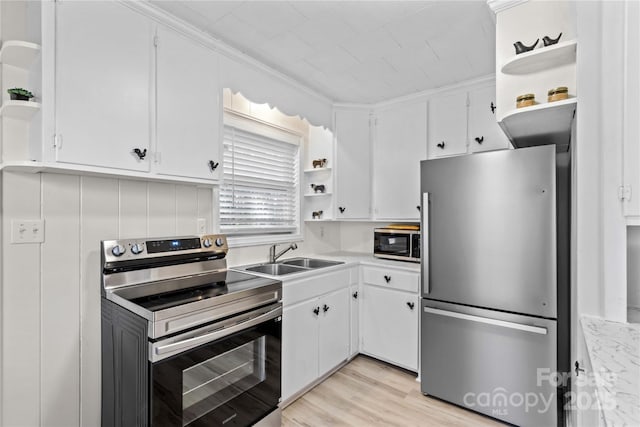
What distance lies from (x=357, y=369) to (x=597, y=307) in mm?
1873

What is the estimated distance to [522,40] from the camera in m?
1.60

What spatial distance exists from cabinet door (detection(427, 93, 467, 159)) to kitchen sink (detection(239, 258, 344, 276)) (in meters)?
1.34

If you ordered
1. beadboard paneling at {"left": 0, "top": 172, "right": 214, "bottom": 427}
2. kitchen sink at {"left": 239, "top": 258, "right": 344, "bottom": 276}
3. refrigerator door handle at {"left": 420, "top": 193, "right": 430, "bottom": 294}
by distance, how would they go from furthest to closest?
kitchen sink at {"left": 239, "top": 258, "right": 344, "bottom": 276}, refrigerator door handle at {"left": 420, "top": 193, "right": 430, "bottom": 294}, beadboard paneling at {"left": 0, "top": 172, "right": 214, "bottom": 427}

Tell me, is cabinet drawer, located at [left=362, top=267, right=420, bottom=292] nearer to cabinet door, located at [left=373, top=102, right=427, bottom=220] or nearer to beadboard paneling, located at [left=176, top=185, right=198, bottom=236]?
cabinet door, located at [left=373, top=102, right=427, bottom=220]

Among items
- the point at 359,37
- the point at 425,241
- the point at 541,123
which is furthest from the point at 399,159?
the point at 541,123

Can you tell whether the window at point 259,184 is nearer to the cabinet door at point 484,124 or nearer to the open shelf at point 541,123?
the cabinet door at point 484,124

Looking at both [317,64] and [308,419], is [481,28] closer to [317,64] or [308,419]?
[317,64]

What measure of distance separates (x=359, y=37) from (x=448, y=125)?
118 cm

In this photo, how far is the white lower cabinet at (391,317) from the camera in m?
2.54

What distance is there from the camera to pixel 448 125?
2.74 m

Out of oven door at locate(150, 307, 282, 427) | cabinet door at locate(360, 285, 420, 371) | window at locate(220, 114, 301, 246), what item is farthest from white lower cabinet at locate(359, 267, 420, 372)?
oven door at locate(150, 307, 282, 427)

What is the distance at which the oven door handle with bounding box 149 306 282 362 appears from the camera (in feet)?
4.35

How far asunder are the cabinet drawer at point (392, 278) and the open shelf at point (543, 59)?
5.01ft

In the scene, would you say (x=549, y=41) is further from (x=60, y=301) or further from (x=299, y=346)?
(x=60, y=301)
